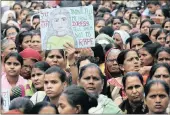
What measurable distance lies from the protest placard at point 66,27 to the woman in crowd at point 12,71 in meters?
0.39

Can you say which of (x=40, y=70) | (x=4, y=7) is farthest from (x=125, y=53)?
(x=4, y=7)

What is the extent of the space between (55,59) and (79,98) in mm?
2478

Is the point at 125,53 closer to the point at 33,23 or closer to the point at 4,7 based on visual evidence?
the point at 33,23

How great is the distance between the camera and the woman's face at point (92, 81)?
28.2 feet

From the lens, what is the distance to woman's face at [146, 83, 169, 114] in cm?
797

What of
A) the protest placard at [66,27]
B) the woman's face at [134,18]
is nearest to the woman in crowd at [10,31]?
the woman's face at [134,18]

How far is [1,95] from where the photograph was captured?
8.40 m

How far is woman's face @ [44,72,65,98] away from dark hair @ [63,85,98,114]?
2.51 ft

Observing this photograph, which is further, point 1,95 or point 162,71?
point 162,71

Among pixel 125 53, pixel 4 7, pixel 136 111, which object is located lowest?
pixel 136 111

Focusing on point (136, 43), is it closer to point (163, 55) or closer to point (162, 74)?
point (163, 55)

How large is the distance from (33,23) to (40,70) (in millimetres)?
6892

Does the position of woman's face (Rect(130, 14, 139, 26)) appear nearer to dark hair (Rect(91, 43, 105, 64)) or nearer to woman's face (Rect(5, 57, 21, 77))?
dark hair (Rect(91, 43, 105, 64))

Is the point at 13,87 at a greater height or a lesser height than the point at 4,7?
lesser
